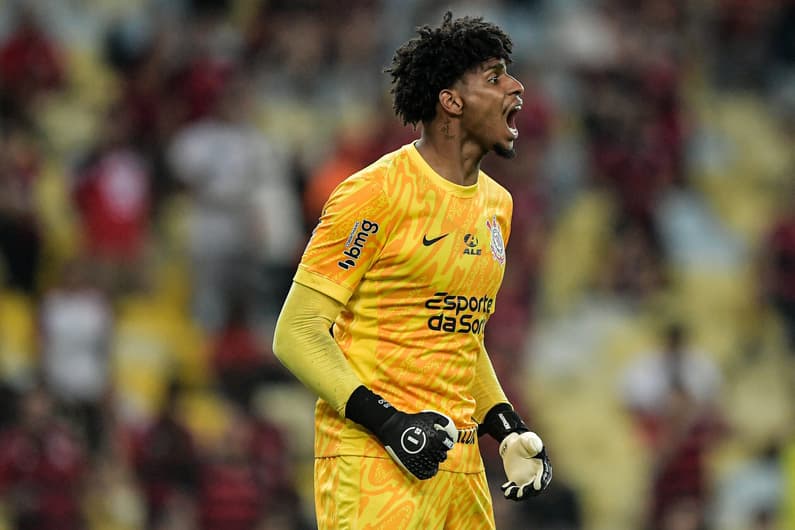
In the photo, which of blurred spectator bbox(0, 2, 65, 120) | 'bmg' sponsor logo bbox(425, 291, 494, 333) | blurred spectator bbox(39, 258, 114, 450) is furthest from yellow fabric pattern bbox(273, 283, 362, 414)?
blurred spectator bbox(0, 2, 65, 120)

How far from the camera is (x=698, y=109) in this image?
14.5 meters

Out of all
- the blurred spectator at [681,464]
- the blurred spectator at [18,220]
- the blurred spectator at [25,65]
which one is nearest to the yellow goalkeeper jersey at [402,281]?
→ the blurred spectator at [681,464]

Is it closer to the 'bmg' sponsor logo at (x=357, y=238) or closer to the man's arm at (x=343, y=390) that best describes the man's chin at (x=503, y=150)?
the 'bmg' sponsor logo at (x=357, y=238)

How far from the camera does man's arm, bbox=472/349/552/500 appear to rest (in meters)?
4.88

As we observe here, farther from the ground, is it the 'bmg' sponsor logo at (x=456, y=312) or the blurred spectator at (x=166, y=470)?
the 'bmg' sponsor logo at (x=456, y=312)

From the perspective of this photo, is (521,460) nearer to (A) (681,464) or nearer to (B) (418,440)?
(B) (418,440)

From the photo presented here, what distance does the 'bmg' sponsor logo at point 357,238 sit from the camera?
4.61 m

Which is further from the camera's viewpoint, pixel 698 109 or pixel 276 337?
pixel 698 109

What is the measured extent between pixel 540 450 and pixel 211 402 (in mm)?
6392

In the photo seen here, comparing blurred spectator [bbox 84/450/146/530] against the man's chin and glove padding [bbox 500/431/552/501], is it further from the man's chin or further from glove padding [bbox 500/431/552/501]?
the man's chin

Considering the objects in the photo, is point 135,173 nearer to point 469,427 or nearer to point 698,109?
point 698,109

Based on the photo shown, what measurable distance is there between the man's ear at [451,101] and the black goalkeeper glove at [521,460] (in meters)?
1.01

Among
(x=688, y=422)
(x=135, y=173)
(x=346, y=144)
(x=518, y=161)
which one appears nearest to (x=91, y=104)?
(x=135, y=173)

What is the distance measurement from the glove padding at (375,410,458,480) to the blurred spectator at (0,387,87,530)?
536cm
